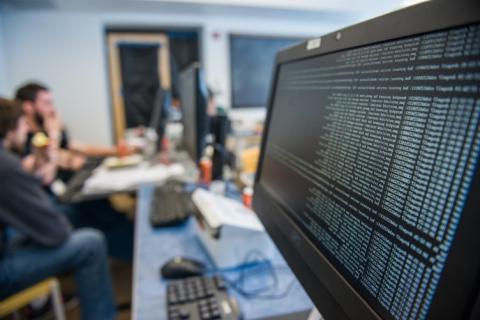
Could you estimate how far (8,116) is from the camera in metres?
1.37

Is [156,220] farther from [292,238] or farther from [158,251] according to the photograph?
[292,238]

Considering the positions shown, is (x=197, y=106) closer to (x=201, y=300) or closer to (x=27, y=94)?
(x=201, y=300)

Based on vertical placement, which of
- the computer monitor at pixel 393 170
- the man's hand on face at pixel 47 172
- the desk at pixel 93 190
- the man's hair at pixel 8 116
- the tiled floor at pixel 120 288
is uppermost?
the computer monitor at pixel 393 170

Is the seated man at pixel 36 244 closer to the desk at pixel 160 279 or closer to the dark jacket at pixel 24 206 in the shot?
the dark jacket at pixel 24 206

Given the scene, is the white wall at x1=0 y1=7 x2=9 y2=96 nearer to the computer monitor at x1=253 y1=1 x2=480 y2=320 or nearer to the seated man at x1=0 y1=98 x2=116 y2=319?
the seated man at x1=0 y1=98 x2=116 y2=319

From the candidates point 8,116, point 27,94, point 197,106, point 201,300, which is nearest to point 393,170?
point 201,300

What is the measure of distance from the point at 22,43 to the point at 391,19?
464 centimetres

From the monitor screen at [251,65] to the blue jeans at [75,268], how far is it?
3.60m

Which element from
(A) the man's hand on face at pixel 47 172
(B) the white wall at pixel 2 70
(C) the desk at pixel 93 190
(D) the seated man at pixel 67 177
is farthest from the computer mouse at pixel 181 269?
(B) the white wall at pixel 2 70

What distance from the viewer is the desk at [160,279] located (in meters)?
0.62

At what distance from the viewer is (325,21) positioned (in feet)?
15.4

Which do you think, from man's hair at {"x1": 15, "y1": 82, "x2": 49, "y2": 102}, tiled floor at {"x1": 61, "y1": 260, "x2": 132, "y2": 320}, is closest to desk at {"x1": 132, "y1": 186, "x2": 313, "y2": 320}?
tiled floor at {"x1": 61, "y1": 260, "x2": 132, "y2": 320}

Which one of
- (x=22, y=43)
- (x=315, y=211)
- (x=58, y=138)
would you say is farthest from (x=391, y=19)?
(x=22, y=43)

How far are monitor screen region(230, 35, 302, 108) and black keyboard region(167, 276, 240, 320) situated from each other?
4.17 meters
